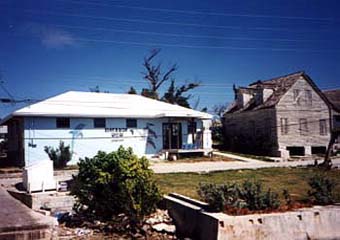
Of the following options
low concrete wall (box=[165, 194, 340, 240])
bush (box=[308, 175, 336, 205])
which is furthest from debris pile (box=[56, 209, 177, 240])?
bush (box=[308, 175, 336, 205])

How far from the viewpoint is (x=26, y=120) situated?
78.8ft

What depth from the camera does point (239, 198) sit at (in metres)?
10.3

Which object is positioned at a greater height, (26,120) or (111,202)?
(26,120)

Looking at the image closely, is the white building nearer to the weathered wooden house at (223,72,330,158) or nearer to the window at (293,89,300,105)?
the weathered wooden house at (223,72,330,158)

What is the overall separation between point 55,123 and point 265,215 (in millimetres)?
18224

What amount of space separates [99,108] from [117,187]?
16.6m

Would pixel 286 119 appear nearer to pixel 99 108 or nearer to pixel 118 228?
pixel 99 108

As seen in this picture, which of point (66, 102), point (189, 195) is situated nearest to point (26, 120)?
point (66, 102)

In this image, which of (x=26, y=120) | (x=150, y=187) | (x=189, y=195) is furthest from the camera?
(x=26, y=120)

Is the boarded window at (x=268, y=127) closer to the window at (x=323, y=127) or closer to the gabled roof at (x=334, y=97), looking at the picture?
the window at (x=323, y=127)

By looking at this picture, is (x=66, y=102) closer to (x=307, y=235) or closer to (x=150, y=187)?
(x=150, y=187)

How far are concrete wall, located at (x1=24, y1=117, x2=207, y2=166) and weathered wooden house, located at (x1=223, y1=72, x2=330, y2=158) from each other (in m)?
5.89

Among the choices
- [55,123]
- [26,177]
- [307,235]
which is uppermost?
[55,123]

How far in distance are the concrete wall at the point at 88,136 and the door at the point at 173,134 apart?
354 mm
